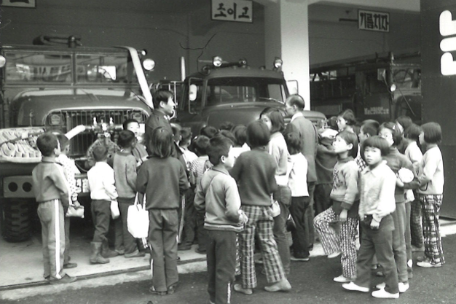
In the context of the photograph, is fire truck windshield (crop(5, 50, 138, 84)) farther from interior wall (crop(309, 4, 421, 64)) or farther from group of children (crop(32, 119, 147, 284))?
interior wall (crop(309, 4, 421, 64))

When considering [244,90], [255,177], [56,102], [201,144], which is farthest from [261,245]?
[244,90]

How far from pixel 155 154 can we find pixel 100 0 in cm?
1303

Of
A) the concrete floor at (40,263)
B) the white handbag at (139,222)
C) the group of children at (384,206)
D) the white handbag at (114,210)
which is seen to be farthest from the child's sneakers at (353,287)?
the white handbag at (114,210)

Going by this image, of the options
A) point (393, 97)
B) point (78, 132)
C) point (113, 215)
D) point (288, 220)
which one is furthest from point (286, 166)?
point (393, 97)

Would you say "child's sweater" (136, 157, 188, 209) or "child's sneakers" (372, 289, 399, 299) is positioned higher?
"child's sweater" (136, 157, 188, 209)

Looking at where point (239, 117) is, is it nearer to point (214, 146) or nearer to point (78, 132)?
point (78, 132)

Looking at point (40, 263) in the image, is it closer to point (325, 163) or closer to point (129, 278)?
point (129, 278)

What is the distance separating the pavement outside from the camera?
4969mm

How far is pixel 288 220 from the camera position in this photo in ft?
18.9

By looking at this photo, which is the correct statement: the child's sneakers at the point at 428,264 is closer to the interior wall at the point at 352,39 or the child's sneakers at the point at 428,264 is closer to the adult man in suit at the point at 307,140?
the adult man in suit at the point at 307,140

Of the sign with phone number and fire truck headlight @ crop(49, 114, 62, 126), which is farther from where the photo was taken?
fire truck headlight @ crop(49, 114, 62, 126)

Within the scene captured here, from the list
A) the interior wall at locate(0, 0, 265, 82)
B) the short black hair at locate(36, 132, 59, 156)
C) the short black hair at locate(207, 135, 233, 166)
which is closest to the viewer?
the short black hair at locate(207, 135, 233, 166)

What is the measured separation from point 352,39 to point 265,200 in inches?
719

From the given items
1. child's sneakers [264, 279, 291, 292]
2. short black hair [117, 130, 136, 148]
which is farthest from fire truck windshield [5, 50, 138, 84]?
child's sneakers [264, 279, 291, 292]
